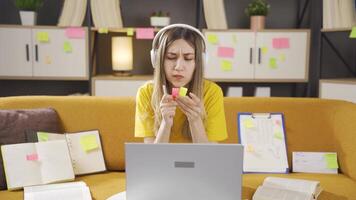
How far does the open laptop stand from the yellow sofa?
2.47 feet

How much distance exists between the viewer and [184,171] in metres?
0.97

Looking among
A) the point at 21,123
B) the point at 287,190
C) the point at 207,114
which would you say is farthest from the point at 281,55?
the point at 21,123

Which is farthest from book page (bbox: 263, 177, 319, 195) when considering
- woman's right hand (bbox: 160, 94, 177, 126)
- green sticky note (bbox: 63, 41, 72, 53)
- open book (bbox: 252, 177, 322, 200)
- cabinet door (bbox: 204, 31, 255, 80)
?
green sticky note (bbox: 63, 41, 72, 53)

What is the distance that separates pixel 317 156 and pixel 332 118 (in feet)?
0.75

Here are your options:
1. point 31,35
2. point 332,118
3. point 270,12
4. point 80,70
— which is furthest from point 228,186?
point 270,12

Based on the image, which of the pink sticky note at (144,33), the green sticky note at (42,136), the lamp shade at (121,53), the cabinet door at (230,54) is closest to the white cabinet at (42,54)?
the lamp shade at (121,53)

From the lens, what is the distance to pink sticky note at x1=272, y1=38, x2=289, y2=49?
2787 millimetres

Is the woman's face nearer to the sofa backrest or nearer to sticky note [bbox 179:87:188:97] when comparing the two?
sticky note [bbox 179:87:188:97]

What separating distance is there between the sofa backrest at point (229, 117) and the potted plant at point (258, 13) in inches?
41.7

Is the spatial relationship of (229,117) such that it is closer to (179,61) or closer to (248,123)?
(248,123)

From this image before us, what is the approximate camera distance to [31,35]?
270 centimetres

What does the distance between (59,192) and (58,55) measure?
1548mm

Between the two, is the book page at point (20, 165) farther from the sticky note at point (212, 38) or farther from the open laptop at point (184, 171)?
the sticky note at point (212, 38)

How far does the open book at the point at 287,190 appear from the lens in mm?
1383
